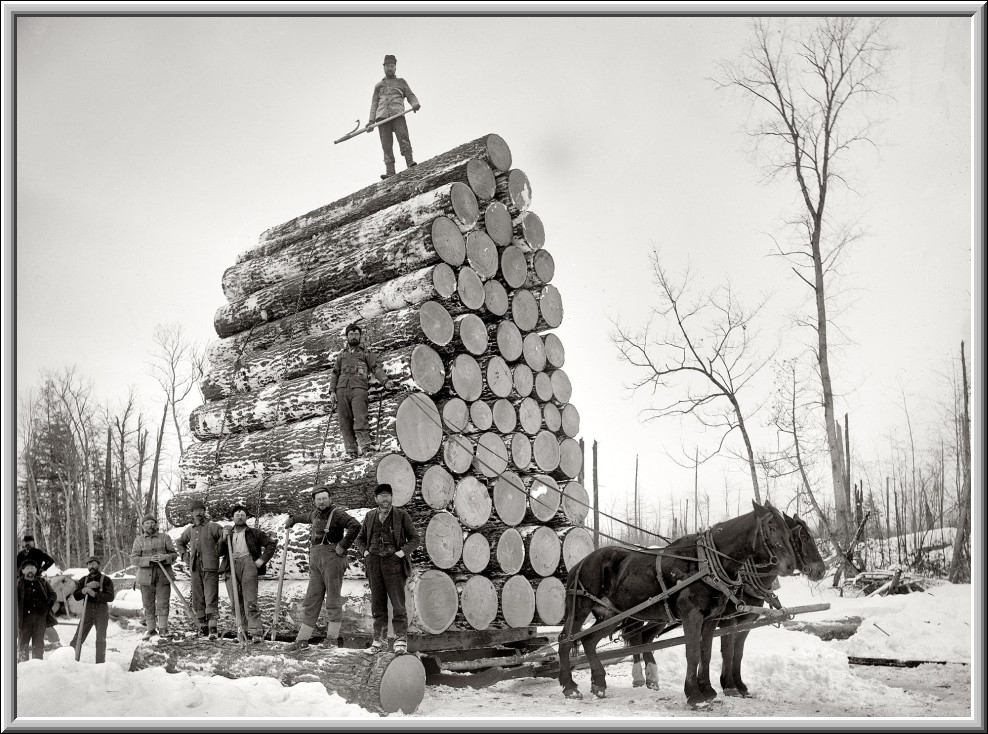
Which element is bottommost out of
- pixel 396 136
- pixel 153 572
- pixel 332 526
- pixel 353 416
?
pixel 153 572

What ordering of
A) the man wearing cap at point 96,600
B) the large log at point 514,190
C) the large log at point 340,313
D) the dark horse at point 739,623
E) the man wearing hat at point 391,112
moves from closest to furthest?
the dark horse at point 739,623 → the large log at point 340,313 → the man wearing cap at point 96,600 → the large log at point 514,190 → the man wearing hat at point 391,112

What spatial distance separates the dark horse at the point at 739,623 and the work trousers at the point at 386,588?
234 cm

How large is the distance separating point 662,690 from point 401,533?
3170 mm

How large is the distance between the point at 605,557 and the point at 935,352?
400cm

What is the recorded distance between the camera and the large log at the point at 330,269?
8672mm

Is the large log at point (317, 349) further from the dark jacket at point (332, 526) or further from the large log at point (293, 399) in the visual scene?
the dark jacket at point (332, 526)

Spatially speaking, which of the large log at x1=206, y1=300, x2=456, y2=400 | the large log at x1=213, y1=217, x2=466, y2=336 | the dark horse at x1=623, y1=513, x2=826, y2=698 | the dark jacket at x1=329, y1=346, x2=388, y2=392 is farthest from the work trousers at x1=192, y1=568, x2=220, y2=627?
the dark horse at x1=623, y1=513, x2=826, y2=698

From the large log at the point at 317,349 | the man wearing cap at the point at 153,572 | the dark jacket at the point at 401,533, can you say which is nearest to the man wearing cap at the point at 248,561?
the man wearing cap at the point at 153,572

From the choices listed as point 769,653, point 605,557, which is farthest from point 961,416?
point 605,557

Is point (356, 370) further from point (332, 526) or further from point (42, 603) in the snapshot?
point (42, 603)

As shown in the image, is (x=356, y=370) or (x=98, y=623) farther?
(x=98, y=623)

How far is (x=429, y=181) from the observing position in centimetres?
930

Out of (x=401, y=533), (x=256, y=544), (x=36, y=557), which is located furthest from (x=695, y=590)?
(x=36, y=557)

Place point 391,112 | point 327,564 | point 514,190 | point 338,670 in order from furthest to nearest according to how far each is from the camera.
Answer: point 391,112
point 514,190
point 327,564
point 338,670
